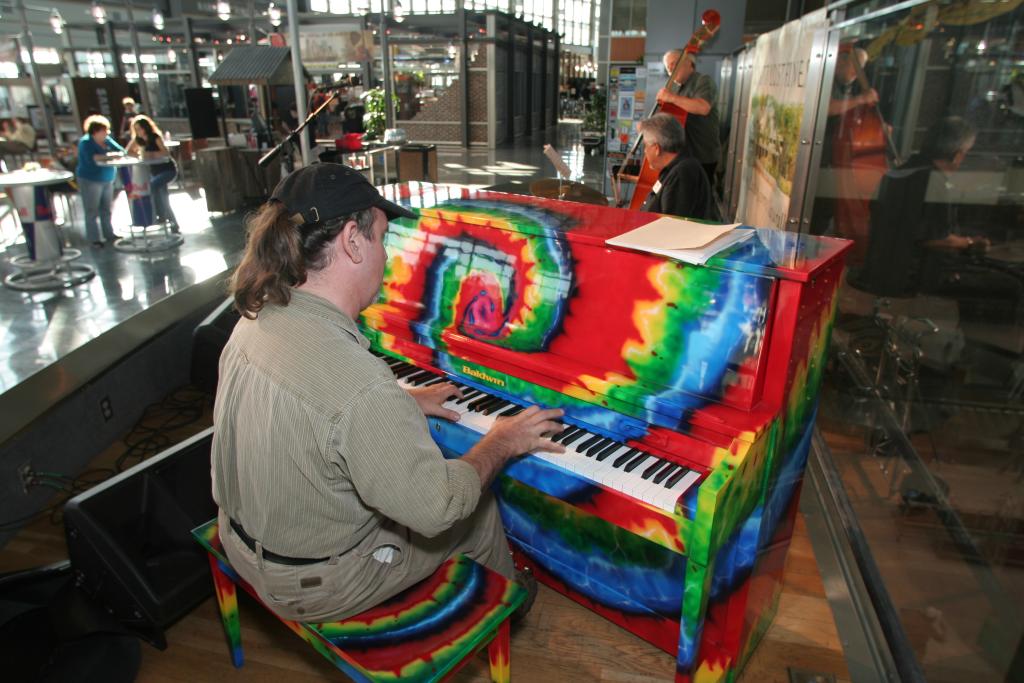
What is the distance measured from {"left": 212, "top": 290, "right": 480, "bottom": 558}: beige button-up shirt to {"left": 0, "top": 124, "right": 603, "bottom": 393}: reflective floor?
7.99 ft

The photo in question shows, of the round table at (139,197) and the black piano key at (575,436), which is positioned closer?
the black piano key at (575,436)

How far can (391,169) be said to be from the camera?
8.54 metres

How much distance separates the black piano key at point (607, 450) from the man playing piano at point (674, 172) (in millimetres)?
2121

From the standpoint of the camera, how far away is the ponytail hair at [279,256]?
4.18 ft

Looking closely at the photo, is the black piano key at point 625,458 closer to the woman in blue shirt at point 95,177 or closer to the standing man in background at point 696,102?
the standing man in background at point 696,102

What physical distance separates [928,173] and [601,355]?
2.02 meters

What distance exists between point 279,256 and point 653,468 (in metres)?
0.97

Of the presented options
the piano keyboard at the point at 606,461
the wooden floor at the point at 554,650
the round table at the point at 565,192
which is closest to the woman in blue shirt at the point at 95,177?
the round table at the point at 565,192

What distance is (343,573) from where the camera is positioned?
1389mm

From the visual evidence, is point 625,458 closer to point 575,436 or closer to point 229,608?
point 575,436

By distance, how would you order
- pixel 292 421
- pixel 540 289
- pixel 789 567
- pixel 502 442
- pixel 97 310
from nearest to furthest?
pixel 292 421 → pixel 502 442 → pixel 540 289 → pixel 789 567 → pixel 97 310

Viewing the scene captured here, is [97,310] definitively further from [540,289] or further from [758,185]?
[758,185]

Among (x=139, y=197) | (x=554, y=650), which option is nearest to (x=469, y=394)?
(x=554, y=650)

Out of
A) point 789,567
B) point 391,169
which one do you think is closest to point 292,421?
point 789,567
